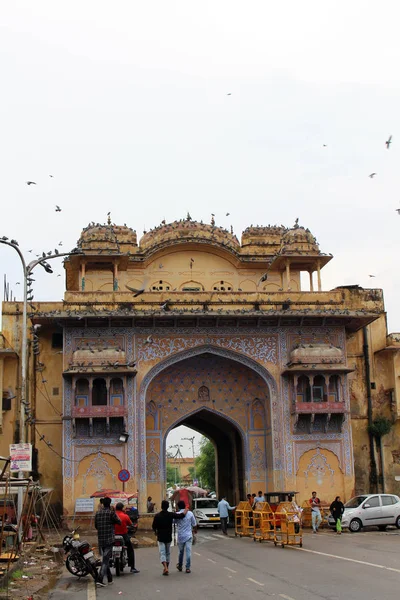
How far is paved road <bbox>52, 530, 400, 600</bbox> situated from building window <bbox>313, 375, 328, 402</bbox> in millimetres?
9400

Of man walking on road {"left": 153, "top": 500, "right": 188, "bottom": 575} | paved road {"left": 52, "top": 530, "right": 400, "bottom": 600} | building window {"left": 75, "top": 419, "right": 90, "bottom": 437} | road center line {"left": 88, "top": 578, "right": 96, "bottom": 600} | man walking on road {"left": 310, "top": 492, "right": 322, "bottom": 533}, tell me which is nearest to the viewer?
paved road {"left": 52, "top": 530, "right": 400, "bottom": 600}

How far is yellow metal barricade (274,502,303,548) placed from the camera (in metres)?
17.2

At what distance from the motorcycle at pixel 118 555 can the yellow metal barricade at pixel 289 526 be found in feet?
16.5

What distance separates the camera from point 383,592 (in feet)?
31.7

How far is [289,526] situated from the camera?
56.6 feet

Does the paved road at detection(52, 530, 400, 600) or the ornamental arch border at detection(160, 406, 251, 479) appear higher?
the ornamental arch border at detection(160, 406, 251, 479)

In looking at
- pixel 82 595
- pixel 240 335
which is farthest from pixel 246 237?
pixel 82 595

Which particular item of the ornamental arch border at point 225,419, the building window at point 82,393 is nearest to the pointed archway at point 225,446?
the ornamental arch border at point 225,419

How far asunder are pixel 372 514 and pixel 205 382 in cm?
800

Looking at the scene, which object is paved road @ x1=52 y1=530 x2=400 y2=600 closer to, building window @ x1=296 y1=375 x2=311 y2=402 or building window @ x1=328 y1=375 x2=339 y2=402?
building window @ x1=328 y1=375 x2=339 y2=402

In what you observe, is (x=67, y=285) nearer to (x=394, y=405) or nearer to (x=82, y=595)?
(x=394, y=405)

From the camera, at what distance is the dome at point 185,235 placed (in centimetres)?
3102

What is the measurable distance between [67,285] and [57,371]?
20.8ft

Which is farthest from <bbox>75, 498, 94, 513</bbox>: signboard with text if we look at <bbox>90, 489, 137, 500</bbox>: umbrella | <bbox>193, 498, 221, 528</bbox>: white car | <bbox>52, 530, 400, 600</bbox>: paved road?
<bbox>52, 530, 400, 600</bbox>: paved road
